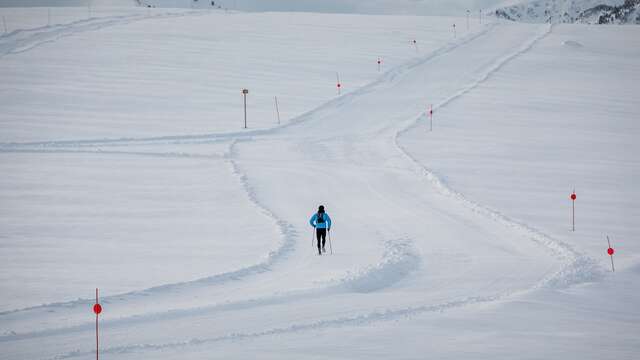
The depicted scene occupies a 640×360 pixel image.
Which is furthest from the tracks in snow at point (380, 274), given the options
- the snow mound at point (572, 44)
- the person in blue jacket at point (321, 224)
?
the snow mound at point (572, 44)

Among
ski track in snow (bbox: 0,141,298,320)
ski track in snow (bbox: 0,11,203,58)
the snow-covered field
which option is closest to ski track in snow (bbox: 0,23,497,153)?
the snow-covered field

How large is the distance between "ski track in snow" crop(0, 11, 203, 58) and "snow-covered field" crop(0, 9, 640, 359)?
20.2 inches

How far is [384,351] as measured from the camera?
1117 centimetres

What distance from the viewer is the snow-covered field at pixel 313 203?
40.1 ft

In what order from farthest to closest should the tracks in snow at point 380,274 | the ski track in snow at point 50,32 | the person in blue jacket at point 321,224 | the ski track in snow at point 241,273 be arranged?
the ski track in snow at point 50,32 < the person in blue jacket at point 321,224 < the ski track in snow at point 241,273 < the tracks in snow at point 380,274

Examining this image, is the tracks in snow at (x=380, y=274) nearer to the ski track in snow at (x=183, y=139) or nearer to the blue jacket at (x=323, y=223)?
the blue jacket at (x=323, y=223)

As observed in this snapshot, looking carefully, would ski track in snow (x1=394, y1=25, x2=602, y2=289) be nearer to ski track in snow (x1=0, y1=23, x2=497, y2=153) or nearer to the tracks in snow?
the tracks in snow

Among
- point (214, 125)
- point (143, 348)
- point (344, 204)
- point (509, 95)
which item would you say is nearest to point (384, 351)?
point (143, 348)

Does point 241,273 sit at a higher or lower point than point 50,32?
lower

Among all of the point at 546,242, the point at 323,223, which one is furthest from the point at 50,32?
the point at 546,242

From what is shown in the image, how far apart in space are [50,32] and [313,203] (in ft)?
127

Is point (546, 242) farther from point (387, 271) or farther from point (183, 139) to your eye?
point (183, 139)

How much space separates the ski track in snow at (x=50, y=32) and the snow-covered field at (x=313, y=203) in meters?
0.51

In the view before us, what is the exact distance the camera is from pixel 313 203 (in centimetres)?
2181
